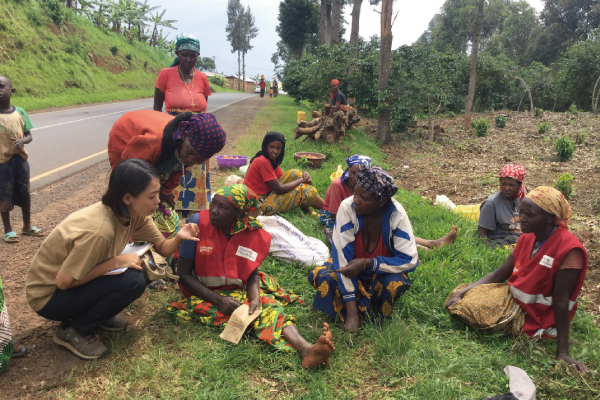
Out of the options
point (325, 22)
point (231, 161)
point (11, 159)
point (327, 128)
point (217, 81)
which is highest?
point (325, 22)

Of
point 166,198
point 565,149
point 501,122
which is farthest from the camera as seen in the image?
point 501,122

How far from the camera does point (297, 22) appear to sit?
3241cm

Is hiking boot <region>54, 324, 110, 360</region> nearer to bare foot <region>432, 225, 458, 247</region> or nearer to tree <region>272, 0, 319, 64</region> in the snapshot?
bare foot <region>432, 225, 458, 247</region>

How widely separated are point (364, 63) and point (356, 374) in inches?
512

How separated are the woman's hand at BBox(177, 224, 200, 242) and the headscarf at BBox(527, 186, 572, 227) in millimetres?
2390

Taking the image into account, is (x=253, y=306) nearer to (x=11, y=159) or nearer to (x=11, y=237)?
(x=11, y=237)

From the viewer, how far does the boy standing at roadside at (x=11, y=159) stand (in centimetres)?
378

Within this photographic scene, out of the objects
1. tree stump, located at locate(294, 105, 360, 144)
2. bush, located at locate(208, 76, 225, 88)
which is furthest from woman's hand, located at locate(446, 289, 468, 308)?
bush, located at locate(208, 76, 225, 88)

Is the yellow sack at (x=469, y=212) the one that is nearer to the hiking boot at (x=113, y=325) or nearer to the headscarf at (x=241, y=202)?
the headscarf at (x=241, y=202)

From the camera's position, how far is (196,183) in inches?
184

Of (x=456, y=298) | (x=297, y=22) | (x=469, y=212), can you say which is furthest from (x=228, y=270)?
(x=297, y=22)

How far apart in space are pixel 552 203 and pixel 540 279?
22.2 inches

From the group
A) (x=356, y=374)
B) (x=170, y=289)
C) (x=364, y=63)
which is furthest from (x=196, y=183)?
(x=364, y=63)

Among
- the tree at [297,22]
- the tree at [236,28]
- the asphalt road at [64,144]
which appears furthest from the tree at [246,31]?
the asphalt road at [64,144]
